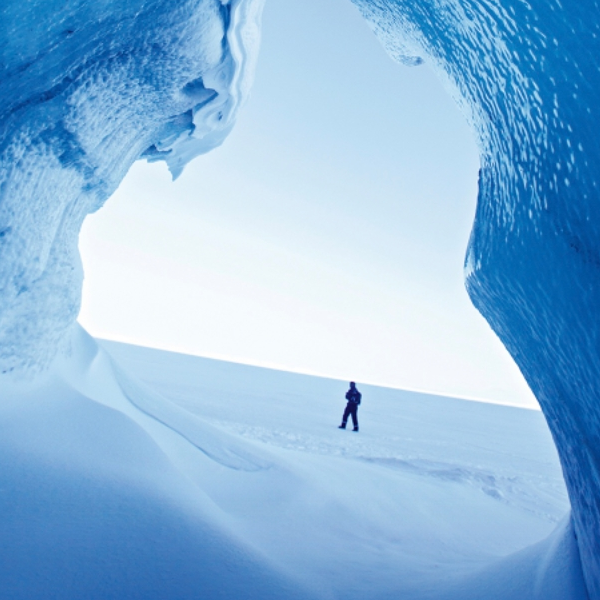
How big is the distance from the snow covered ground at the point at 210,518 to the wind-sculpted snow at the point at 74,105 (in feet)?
2.29

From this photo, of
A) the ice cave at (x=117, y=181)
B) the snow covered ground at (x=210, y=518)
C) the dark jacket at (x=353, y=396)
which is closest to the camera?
the ice cave at (x=117, y=181)

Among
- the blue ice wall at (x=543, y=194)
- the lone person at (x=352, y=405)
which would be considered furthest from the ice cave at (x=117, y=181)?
the lone person at (x=352, y=405)

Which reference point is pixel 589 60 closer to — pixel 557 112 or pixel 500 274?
pixel 557 112

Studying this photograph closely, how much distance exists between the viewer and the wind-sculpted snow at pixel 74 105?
2.31 meters

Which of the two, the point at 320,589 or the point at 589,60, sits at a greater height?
the point at 589,60

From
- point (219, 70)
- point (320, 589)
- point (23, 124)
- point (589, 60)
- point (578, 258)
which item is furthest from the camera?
point (219, 70)

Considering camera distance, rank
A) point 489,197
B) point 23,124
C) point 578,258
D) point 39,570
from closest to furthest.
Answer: point 578,258 → point 39,570 → point 489,197 → point 23,124

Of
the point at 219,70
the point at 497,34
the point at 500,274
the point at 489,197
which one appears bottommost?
the point at 500,274

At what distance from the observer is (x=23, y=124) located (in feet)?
8.22

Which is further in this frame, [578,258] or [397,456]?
[397,456]

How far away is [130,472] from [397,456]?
5.65 m

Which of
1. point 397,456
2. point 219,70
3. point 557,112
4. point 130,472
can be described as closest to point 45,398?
point 130,472

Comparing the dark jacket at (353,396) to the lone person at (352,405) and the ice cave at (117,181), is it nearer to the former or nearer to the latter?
the lone person at (352,405)

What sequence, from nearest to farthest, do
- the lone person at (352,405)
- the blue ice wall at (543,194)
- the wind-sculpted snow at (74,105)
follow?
the blue ice wall at (543,194), the wind-sculpted snow at (74,105), the lone person at (352,405)
